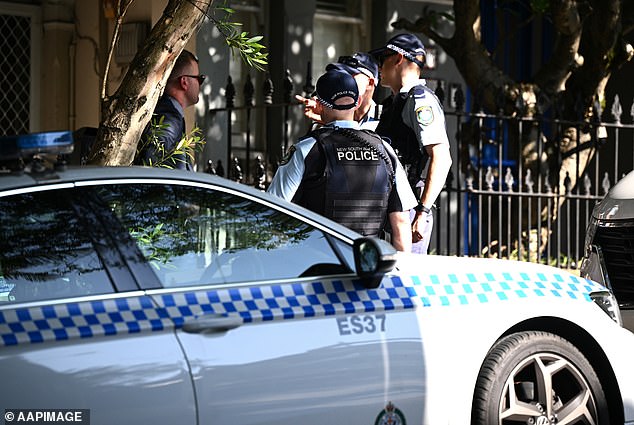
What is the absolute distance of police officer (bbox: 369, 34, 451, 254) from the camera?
6.43m

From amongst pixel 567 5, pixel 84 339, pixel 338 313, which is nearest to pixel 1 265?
pixel 84 339

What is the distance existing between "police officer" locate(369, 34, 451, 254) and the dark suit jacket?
111cm

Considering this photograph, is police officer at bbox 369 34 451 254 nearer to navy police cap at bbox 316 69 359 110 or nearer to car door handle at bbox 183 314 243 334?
navy police cap at bbox 316 69 359 110

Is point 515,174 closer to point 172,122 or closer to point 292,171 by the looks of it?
point 172,122

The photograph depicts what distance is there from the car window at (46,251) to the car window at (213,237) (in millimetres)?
175

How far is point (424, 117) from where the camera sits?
6.46m

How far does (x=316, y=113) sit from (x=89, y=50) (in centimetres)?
501

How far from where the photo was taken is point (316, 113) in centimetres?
659

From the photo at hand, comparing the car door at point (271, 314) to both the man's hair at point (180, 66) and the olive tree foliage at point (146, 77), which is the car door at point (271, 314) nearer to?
the olive tree foliage at point (146, 77)

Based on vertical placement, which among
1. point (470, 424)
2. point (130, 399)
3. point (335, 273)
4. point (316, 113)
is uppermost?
point (316, 113)

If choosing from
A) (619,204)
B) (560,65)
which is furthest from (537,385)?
(560,65)

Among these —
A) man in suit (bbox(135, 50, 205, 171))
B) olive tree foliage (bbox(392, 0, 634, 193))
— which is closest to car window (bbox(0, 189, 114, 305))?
man in suit (bbox(135, 50, 205, 171))

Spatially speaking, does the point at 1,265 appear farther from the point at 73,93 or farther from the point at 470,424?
the point at 73,93

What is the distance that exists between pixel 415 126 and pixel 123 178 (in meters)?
2.61
